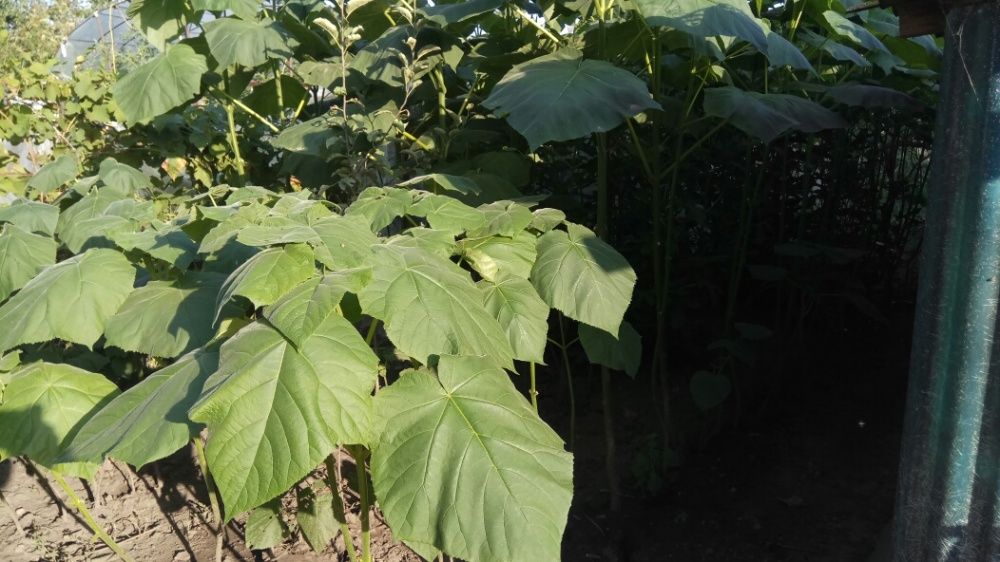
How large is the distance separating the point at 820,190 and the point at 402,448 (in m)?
2.81

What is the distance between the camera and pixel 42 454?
69.4 inches

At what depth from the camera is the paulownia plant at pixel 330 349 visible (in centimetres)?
126

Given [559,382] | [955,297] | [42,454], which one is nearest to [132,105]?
[42,454]

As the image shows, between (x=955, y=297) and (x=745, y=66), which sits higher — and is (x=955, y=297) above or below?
below

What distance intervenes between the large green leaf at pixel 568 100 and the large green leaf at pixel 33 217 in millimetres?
1292

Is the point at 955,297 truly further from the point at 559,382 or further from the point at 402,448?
the point at 559,382

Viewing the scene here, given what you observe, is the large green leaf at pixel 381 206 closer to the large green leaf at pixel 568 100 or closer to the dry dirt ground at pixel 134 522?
the large green leaf at pixel 568 100

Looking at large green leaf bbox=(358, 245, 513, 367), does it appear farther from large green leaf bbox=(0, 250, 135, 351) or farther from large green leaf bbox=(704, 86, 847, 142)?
large green leaf bbox=(704, 86, 847, 142)

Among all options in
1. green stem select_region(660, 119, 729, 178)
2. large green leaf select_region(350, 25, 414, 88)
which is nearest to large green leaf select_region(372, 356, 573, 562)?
green stem select_region(660, 119, 729, 178)

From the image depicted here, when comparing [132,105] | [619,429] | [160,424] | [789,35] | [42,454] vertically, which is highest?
[789,35]

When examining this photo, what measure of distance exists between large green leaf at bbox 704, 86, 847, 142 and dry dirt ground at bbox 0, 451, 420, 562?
1.62 m

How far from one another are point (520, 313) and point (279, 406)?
25.6 inches

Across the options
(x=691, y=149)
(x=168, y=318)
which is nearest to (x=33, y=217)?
(x=168, y=318)

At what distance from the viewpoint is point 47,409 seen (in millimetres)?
1789
